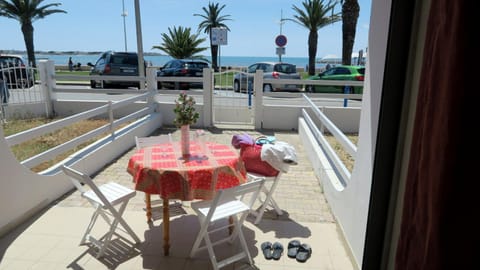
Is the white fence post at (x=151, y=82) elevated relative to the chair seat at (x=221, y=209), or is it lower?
elevated

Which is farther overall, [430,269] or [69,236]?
[69,236]

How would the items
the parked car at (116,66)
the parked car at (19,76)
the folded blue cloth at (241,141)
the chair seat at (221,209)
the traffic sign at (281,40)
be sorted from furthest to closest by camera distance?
the traffic sign at (281,40)
the parked car at (116,66)
the parked car at (19,76)
the folded blue cloth at (241,141)
the chair seat at (221,209)

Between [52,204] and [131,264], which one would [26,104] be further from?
[131,264]

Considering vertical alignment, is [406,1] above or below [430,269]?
above

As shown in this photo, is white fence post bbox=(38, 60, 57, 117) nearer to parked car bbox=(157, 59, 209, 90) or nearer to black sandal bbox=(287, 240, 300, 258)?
parked car bbox=(157, 59, 209, 90)

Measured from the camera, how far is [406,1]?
6.12 feet

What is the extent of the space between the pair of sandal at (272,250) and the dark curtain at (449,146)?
1914 mm

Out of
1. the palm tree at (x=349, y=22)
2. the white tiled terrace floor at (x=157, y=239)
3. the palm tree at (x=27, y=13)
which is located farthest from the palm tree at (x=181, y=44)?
the white tiled terrace floor at (x=157, y=239)

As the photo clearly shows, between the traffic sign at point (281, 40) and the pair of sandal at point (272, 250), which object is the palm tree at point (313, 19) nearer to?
the traffic sign at point (281, 40)

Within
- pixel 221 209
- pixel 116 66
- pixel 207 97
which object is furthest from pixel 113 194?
pixel 116 66

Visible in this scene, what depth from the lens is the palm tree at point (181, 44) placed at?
25172 mm

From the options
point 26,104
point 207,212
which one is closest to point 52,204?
point 207,212

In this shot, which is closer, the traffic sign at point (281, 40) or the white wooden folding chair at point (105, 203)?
the white wooden folding chair at point (105, 203)

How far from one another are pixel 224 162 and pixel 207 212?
52cm
